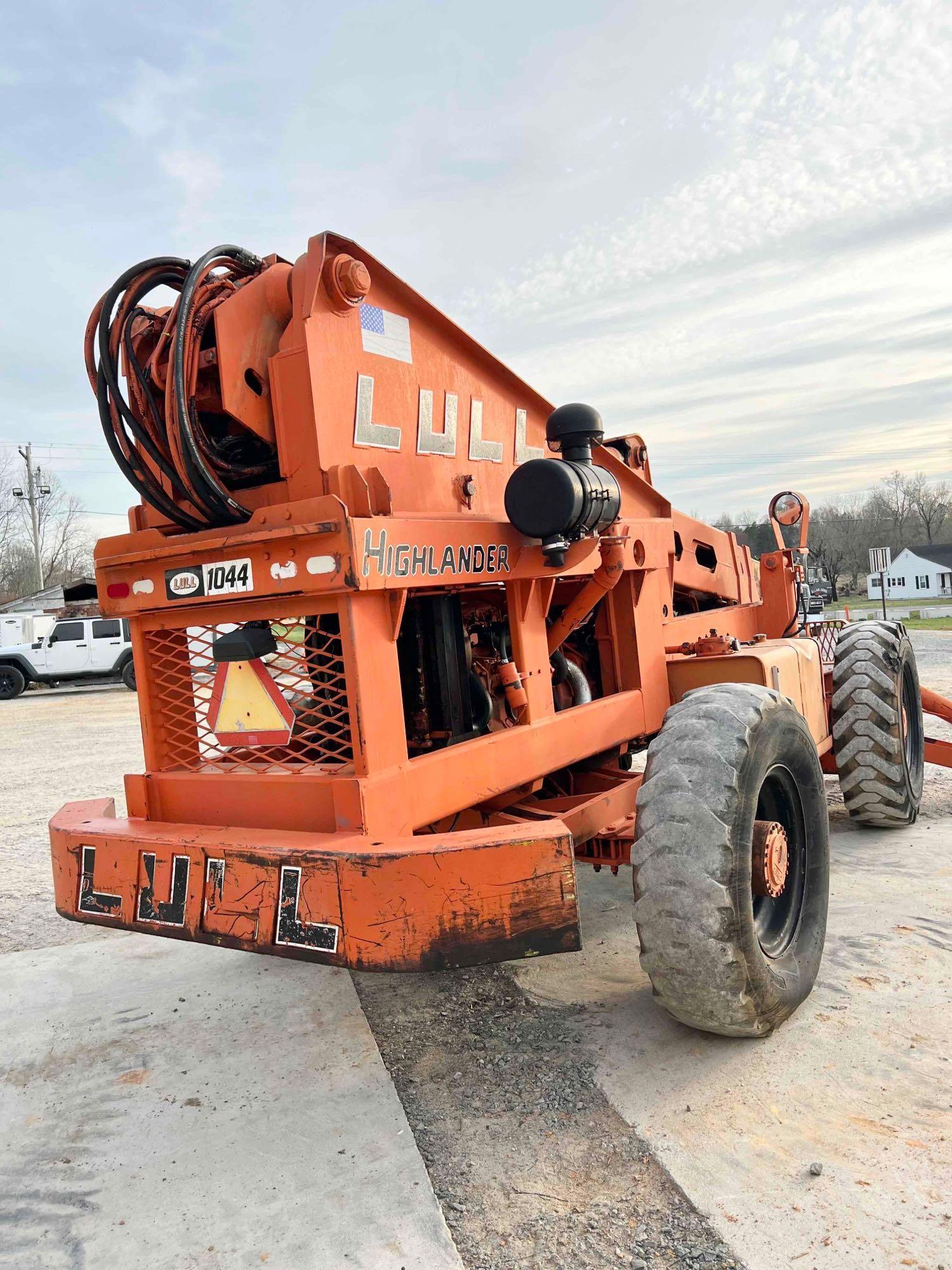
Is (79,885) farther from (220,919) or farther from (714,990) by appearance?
(714,990)

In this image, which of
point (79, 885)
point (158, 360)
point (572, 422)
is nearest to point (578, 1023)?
point (79, 885)

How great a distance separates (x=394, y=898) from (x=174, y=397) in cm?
162

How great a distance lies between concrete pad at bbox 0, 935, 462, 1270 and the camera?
2.26 meters

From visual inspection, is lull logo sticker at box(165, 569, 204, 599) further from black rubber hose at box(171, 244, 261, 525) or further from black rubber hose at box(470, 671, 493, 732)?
black rubber hose at box(470, 671, 493, 732)

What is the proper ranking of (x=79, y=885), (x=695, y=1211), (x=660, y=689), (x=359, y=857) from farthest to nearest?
(x=660, y=689), (x=79, y=885), (x=359, y=857), (x=695, y=1211)

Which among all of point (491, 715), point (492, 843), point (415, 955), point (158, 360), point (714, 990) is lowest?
point (714, 990)

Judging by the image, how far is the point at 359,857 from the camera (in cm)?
238

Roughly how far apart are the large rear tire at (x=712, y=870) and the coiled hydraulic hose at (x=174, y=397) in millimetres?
1607

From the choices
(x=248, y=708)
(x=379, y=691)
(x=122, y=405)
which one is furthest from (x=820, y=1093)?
(x=122, y=405)

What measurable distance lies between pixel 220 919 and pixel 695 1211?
144 cm

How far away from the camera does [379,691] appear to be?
2.70 m

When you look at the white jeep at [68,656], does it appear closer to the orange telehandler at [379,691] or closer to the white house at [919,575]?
the orange telehandler at [379,691]

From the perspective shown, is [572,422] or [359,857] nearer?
[359,857]

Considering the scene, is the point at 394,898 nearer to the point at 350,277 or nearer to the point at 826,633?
the point at 350,277
